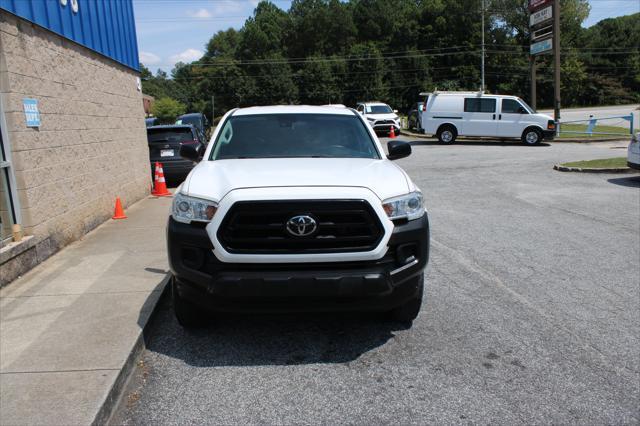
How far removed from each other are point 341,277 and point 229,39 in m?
131

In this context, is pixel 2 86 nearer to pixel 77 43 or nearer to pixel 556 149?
pixel 77 43

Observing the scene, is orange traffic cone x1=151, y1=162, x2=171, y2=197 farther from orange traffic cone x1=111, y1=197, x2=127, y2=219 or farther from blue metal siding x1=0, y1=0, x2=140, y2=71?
orange traffic cone x1=111, y1=197, x2=127, y2=219

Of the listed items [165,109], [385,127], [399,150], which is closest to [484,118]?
[385,127]

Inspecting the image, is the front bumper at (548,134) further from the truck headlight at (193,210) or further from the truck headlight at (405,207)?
the truck headlight at (193,210)

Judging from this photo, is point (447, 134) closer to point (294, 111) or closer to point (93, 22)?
point (93, 22)

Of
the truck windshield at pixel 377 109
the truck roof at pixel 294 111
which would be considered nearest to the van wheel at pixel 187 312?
the truck roof at pixel 294 111

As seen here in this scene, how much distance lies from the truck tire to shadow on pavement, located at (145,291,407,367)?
8 cm

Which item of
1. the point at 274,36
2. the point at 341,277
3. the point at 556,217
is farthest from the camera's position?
the point at 274,36

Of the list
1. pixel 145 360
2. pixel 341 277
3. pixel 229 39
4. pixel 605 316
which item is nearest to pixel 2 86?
pixel 145 360

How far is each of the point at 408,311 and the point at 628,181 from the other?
10.4m

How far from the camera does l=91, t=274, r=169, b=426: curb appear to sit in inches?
119

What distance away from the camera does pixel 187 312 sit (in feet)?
13.6

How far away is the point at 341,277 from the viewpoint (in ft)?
11.5

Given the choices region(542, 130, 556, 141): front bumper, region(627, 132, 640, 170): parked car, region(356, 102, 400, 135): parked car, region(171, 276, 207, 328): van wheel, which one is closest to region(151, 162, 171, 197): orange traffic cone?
region(171, 276, 207, 328): van wheel
